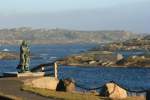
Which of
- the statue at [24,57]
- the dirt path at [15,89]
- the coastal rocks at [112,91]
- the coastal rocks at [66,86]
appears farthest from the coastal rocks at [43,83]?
the statue at [24,57]

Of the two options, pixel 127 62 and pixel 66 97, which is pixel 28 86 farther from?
pixel 127 62

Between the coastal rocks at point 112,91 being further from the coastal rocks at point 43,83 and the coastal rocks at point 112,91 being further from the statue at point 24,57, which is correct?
the statue at point 24,57

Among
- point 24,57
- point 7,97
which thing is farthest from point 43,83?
point 7,97

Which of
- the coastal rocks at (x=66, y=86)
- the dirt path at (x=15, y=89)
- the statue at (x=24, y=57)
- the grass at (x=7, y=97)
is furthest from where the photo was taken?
the statue at (x=24, y=57)

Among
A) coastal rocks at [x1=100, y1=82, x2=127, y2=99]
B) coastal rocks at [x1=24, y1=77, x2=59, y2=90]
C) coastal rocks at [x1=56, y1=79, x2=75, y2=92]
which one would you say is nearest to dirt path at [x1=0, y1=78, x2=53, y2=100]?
coastal rocks at [x1=24, y1=77, x2=59, y2=90]

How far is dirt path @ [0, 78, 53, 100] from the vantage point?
2698 centimetres

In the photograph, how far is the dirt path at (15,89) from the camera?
26984 mm

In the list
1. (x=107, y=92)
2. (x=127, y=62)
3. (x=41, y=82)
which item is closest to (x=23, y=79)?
(x=41, y=82)

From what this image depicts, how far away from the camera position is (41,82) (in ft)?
107

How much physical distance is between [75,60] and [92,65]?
13.0 meters

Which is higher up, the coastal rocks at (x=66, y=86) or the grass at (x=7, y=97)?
the grass at (x=7, y=97)

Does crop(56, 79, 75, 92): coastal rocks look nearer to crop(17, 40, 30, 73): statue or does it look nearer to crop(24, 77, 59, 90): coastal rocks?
crop(24, 77, 59, 90): coastal rocks

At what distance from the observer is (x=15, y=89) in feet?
98.3

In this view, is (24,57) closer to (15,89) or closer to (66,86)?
(66,86)
